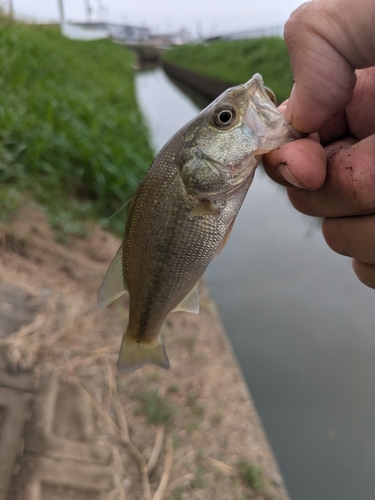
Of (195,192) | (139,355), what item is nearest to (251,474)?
(139,355)

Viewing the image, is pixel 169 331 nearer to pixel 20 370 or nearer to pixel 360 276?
pixel 20 370

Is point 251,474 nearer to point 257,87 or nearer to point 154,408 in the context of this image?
point 154,408

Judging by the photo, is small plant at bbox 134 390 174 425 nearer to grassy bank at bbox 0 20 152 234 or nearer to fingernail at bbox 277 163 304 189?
fingernail at bbox 277 163 304 189

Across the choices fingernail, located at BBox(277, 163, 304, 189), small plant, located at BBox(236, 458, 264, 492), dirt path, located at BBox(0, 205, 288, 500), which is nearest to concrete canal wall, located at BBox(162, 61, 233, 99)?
dirt path, located at BBox(0, 205, 288, 500)

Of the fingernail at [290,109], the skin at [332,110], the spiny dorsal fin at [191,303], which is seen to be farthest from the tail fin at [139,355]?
the fingernail at [290,109]

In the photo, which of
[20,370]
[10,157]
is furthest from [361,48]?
[10,157]
